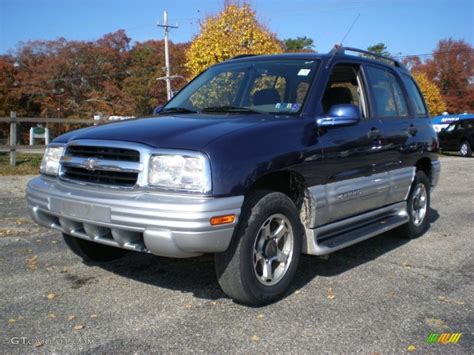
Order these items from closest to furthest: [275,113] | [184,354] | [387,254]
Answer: [184,354]
[275,113]
[387,254]

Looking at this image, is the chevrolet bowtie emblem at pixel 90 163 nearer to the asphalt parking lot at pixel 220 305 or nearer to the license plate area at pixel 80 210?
the license plate area at pixel 80 210

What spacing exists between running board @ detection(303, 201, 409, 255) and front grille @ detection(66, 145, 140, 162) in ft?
5.18

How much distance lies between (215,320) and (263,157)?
3.87 ft

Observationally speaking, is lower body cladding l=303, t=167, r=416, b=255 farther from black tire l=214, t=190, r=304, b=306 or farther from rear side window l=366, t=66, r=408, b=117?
rear side window l=366, t=66, r=408, b=117

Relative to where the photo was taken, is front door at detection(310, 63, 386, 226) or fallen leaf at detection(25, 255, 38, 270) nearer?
front door at detection(310, 63, 386, 226)

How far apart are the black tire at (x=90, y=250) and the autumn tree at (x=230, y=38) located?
11236 millimetres

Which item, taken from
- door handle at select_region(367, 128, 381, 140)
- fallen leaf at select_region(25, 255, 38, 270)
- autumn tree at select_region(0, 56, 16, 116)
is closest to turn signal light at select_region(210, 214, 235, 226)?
door handle at select_region(367, 128, 381, 140)

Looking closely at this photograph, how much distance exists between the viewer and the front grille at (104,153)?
352cm

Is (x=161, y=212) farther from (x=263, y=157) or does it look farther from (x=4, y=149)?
(x=4, y=149)

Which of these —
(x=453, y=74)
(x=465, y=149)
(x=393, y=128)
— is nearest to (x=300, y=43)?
(x=453, y=74)

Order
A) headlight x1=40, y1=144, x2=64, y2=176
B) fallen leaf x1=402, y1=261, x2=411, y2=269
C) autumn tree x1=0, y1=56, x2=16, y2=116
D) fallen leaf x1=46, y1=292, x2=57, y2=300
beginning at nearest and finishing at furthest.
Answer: fallen leaf x1=46, y1=292, x2=57, y2=300 < headlight x1=40, y1=144, x2=64, y2=176 < fallen leaf x1=402, y1=261, x2=411, y2=269 < autumn tree x1=0, y1=56, x2=16, y2=116

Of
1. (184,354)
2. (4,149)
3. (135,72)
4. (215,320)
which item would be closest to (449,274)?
(215,320)

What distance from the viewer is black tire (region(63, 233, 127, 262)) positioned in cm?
467

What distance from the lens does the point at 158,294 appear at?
4.03 m
